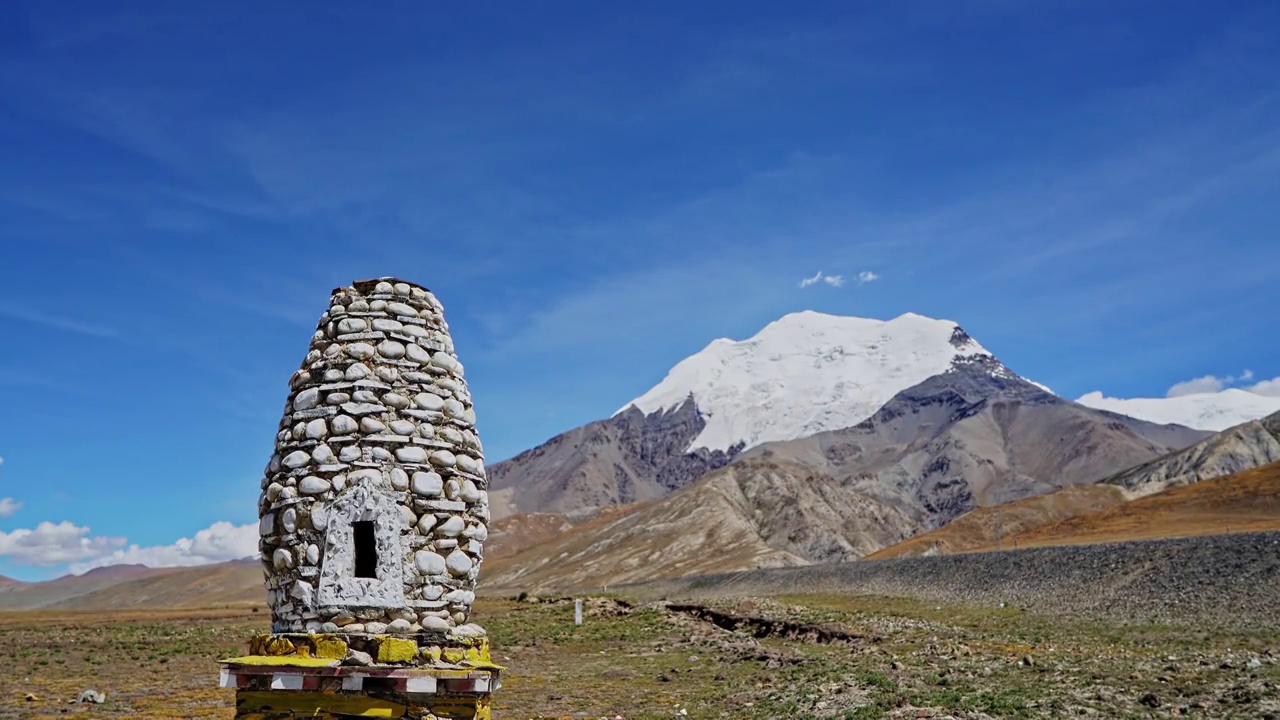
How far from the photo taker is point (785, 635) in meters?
30.9

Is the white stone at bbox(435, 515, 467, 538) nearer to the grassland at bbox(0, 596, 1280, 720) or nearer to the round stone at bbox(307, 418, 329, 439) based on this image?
the round stone at bbox(307, 418, 329, 439)

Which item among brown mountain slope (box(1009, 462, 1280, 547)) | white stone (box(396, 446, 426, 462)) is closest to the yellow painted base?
white stone (box(396, 446, 426, 462))

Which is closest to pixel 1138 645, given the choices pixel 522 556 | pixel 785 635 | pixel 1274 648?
pixel 1274 648

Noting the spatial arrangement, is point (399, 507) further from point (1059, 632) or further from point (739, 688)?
point (1059, 632)

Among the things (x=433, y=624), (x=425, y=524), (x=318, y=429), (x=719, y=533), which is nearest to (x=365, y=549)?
(x=425, y=524)

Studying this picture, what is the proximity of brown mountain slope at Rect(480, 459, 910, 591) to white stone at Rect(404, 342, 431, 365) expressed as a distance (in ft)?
303

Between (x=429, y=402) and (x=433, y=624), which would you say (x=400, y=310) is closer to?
(x=429, y=402)

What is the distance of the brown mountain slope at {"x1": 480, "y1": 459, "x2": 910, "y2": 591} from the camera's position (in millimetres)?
109125

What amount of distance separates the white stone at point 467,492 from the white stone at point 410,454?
38 cm

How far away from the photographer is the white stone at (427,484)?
22.9ft

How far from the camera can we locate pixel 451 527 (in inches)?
279

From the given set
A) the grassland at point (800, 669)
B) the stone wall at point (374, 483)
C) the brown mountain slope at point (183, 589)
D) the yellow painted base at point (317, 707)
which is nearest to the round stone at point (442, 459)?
the stone wall at point (374, 483)

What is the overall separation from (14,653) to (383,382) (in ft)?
110

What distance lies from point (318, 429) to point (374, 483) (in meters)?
0.60
